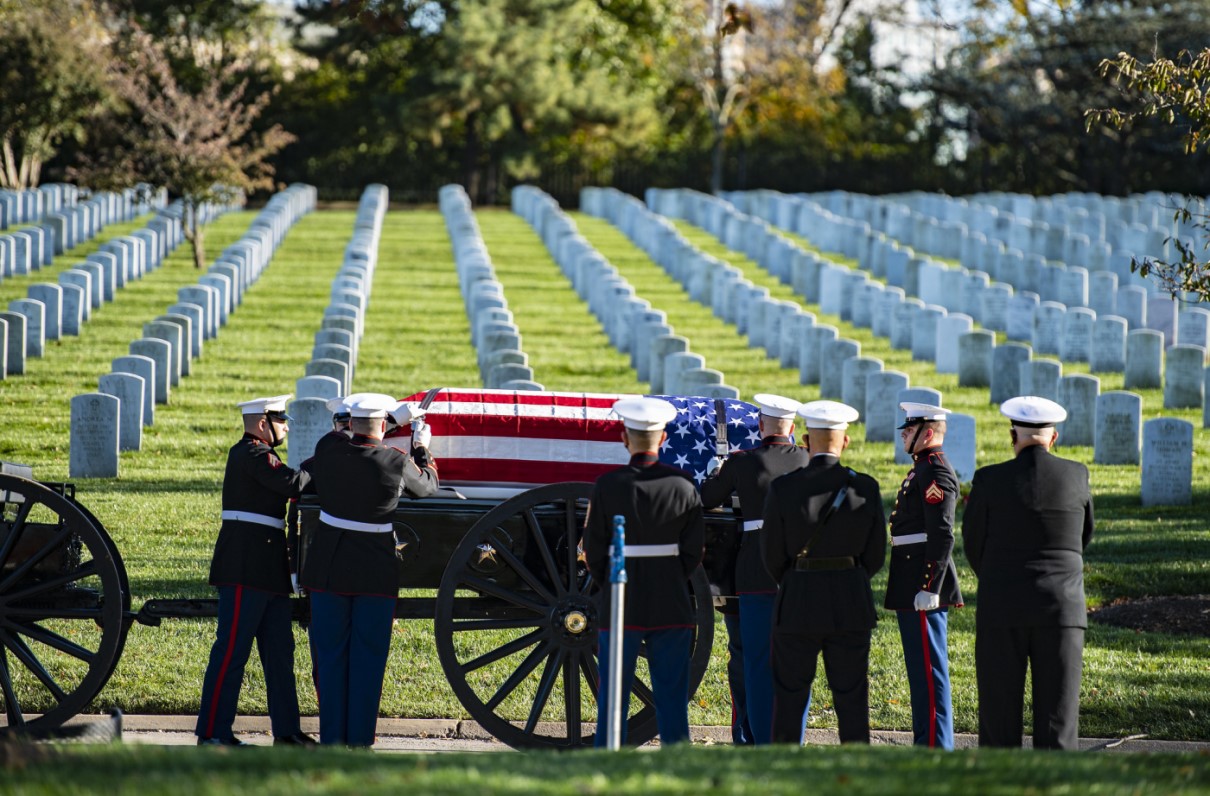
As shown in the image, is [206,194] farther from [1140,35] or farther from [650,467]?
[1140,35]

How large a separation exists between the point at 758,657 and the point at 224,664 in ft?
7.45

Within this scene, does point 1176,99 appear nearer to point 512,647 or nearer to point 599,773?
point 512,647

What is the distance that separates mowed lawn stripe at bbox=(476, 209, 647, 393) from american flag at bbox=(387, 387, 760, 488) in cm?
864

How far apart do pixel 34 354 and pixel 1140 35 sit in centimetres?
3014

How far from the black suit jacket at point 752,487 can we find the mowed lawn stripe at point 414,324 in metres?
8.53

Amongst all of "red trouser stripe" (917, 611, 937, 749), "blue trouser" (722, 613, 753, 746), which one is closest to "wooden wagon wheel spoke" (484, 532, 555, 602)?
"blue trouser" (722, 613, 753, 746)

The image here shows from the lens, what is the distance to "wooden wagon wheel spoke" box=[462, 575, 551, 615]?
21.9 ft

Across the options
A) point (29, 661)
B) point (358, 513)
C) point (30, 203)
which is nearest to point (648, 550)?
point (358, 513)

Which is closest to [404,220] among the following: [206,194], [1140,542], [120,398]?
[206,194]

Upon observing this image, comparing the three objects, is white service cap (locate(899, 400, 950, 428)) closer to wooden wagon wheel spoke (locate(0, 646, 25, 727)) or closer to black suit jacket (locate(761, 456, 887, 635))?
black suit jacket (locate(761, 456, 887, 635))

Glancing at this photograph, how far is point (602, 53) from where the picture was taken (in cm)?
4700

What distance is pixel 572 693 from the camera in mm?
6730

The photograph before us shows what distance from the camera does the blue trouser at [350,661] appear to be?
6.70m

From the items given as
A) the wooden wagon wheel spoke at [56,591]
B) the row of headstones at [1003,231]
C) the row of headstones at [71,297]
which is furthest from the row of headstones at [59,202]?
the wooden wagon wheel spoke at [56,591]
